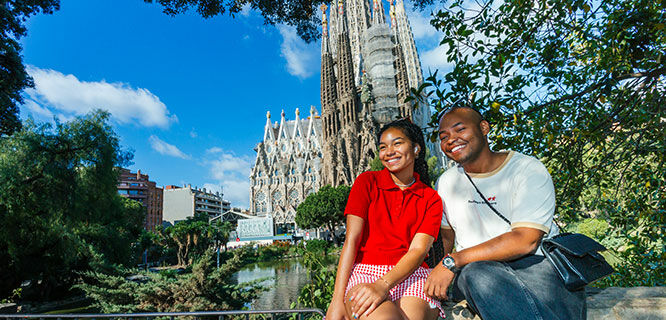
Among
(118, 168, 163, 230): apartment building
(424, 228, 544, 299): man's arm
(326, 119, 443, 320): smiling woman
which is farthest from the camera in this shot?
(118, 168, 163, 230): apartment building

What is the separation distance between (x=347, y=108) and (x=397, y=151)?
1773 inches

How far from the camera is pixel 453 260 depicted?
4.82 ft

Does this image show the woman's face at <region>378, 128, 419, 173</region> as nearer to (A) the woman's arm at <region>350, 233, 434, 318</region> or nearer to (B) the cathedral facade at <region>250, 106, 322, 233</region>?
(A) the woman's arm at <region>350, 233, 434, 318</region>

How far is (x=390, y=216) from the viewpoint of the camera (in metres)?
1.84

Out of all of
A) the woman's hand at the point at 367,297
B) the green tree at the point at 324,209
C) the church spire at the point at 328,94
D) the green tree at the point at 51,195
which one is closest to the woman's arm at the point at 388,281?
the woman's hand at the point at 367,297

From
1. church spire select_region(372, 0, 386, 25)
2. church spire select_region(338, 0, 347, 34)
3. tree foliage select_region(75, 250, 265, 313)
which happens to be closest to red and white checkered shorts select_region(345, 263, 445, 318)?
tree foliage select_region(75, 250, 265, 313)

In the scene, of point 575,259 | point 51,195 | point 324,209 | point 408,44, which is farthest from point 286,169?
point 575,259

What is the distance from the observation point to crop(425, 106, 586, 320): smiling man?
1337mm

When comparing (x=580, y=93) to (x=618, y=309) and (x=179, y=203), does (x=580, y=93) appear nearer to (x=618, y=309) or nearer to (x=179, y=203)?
(x=618, y=309)

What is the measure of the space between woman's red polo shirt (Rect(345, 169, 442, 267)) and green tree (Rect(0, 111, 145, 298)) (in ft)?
40.4

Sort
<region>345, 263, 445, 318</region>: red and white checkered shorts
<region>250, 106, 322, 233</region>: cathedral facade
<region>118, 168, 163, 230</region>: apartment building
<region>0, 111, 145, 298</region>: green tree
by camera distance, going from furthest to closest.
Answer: <region>118, 168, 163, 230</region>: apartment building, <region>250, 106, 322, 233</region>: cathedral facade, <region>0, 111, 145, 298</region>: green tree, <region>345, 263, 445, 318</region>: red and white checkered shorts

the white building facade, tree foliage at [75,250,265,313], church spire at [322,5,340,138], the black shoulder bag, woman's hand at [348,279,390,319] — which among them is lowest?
tree foliage at [75,250,265,313]

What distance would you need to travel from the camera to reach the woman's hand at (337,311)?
5.22ft

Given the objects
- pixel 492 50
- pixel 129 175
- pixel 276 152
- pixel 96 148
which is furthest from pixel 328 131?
pixel 129 175
